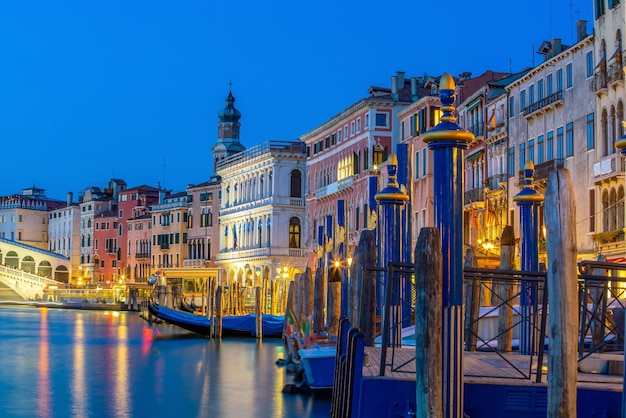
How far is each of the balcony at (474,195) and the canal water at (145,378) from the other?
6323mm

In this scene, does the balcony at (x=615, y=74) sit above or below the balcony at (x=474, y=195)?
above

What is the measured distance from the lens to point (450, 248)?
7273mm

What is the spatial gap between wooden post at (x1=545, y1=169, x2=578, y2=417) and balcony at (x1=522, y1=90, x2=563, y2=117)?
1746 centimetres

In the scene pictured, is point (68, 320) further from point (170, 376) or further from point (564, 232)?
point (564, 232)

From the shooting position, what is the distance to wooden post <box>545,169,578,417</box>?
6.46 meters

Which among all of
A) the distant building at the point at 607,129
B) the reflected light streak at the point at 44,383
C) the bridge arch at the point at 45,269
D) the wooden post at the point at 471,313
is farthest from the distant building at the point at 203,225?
the wooden post at the point at 471,313

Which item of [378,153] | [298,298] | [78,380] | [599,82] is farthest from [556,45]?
[78,380]

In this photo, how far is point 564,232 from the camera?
647cm

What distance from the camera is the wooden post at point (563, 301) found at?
6.46 metres

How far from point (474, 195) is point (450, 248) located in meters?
21.2

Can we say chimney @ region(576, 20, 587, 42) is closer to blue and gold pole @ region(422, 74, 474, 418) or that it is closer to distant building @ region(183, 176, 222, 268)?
blue and gold pole @ region(422, 74, 474, 418)

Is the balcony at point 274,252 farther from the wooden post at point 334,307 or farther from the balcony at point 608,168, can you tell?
the wooden post at point 334,307

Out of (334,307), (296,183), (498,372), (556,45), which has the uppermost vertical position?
(556,45)

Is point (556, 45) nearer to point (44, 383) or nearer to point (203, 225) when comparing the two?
point (44, 383)
